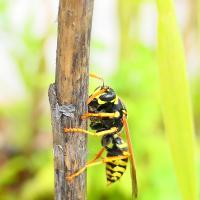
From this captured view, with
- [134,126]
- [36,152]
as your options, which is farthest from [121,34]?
[36,152]

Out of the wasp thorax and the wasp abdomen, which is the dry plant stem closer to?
the wasp thorax

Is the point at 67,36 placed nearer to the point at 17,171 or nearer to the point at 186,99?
the point at 186,99

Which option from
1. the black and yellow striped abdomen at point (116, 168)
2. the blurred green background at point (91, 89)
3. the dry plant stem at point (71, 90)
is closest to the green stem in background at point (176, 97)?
the dry plant stem at point (71, 90)

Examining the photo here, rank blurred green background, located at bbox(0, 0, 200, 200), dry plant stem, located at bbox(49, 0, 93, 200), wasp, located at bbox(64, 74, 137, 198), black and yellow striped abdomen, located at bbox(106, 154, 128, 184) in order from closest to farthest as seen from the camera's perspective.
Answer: dry plant stem, located at bbox(49, 0, 93, 200)
wasp, located at bbox(64, 74, 137, 198)
black and yellow striped abdomen, located at bbox(106, 154, 128, 184)
blurred green background, located at bbox(0, 0, 200, 200)

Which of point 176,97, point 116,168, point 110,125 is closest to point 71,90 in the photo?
point 176,97

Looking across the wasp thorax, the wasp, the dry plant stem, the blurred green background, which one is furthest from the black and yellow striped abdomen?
the blurred green background

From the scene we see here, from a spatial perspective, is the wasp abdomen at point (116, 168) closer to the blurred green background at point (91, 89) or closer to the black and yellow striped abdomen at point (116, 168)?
Answer: the black and yellow striped abdomen at point (116, 168)
